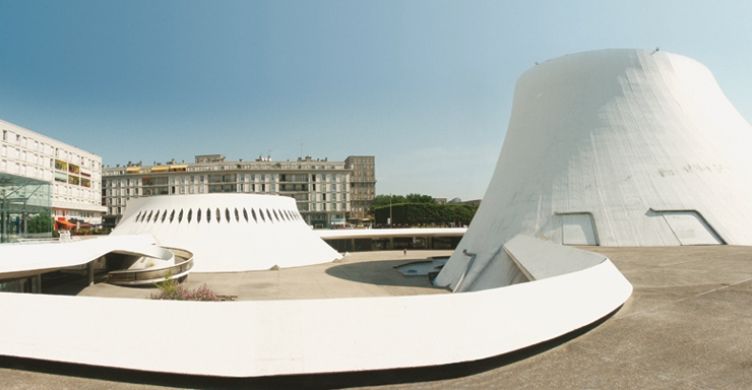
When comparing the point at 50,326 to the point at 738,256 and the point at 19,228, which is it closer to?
the point at 19,228

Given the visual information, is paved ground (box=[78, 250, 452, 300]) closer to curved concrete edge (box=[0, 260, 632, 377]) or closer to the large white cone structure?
the large white cone structure

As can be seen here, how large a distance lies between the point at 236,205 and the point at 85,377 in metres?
35.9

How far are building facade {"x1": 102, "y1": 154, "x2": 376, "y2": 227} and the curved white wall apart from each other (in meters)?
52.1

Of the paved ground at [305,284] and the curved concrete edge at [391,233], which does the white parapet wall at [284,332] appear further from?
the curved concrete edge at [391,233]

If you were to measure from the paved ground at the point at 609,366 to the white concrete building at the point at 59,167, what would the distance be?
67.7m

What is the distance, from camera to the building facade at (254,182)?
96.9m

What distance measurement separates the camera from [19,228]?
737 inches

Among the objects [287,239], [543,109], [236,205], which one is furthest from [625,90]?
[236,205]

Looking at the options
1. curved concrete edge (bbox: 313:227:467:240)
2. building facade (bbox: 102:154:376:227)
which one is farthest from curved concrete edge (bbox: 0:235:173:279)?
building facade (bbox: 102:154:376:227)

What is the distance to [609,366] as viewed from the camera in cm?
577

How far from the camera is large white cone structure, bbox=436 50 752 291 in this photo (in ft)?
62.5

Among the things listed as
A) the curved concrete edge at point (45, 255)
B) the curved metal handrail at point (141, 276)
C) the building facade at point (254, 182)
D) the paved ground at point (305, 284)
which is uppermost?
the building facade at point (254, 182)

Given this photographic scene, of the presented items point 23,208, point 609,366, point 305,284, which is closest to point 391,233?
point 305,284

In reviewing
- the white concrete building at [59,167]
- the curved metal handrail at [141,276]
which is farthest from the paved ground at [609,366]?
the white concrete building at [59,167]
